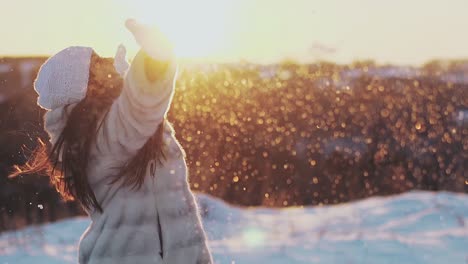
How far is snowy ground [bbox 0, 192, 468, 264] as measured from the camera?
19.4 feet

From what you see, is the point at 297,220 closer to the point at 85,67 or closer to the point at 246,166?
the point at 246,166

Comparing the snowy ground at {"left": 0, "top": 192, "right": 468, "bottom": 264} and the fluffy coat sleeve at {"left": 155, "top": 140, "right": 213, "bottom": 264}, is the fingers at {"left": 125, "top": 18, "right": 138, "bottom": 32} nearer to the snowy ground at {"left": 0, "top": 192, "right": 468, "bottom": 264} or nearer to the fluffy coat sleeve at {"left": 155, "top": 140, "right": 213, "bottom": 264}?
the fluffy coat sleeve at {"left": 155, "top": 140, "right": 213, "bottom": 264}

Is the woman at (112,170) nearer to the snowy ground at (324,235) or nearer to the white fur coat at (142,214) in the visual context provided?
the white fur coat at (142,214)

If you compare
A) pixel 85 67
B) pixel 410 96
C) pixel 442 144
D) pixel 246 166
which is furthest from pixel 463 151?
pixel 85 67

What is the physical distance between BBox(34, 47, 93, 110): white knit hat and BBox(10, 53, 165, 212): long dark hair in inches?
1.3

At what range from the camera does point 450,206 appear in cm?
775

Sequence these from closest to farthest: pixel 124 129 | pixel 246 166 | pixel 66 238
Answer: pixel 124 129 < pixel 66 238 < pixel 246 166

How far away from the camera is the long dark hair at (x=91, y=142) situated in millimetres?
2697

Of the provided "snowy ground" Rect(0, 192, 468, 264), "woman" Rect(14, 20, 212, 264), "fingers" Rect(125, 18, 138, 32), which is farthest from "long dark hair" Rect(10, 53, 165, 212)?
"snowy ground" Rect(0, 192, 468, 264)

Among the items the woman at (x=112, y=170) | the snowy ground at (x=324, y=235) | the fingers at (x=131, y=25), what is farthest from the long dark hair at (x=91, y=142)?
the snowy ground at (x=324, y=235)

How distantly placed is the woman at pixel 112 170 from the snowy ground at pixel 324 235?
10.0ft

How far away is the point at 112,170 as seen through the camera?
8.97 feet

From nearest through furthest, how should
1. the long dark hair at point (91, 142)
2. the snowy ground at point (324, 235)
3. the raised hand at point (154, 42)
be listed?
the raised hand at point (154, 42) < the long dark hair at point (91, 142) < the snowy ground at point (324, 235)

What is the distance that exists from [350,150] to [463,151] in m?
1.58
